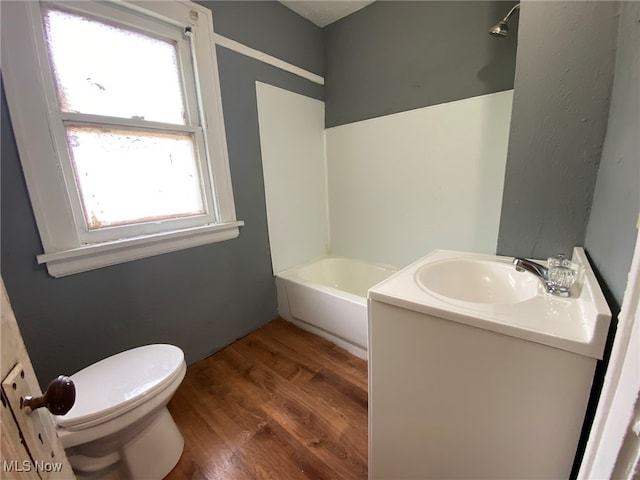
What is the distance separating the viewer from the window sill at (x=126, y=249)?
1148 millimetres

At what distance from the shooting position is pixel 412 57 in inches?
69.9

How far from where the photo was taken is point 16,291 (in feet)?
3.50

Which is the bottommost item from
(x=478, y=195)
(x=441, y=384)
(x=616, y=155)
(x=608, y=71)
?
(x=441, y=384)

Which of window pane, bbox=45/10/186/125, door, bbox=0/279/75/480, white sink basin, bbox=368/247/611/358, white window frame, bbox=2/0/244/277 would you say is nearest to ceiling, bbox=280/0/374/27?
white window frame, bbox=2/0/244/277

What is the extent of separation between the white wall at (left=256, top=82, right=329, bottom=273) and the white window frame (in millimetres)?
397

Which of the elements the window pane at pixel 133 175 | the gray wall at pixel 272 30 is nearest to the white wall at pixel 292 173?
the gray wall at pixel 272 30

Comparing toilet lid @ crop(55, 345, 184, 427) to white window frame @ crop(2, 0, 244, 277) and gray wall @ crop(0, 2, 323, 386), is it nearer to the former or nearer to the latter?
gray wall @ crop(0, 2, 323, 386)

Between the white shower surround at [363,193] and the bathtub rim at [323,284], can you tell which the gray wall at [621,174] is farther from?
the bathtub rim at [323,284]

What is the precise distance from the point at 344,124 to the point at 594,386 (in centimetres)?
211

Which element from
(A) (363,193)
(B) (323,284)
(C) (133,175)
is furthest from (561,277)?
(C) (133,175)

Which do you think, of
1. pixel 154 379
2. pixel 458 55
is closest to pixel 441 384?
pixel 154 379

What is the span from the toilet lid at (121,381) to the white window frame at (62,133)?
1.59ft

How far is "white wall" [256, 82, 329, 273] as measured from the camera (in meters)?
1.94

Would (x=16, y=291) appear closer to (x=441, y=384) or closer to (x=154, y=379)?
(x=154, y=379)
